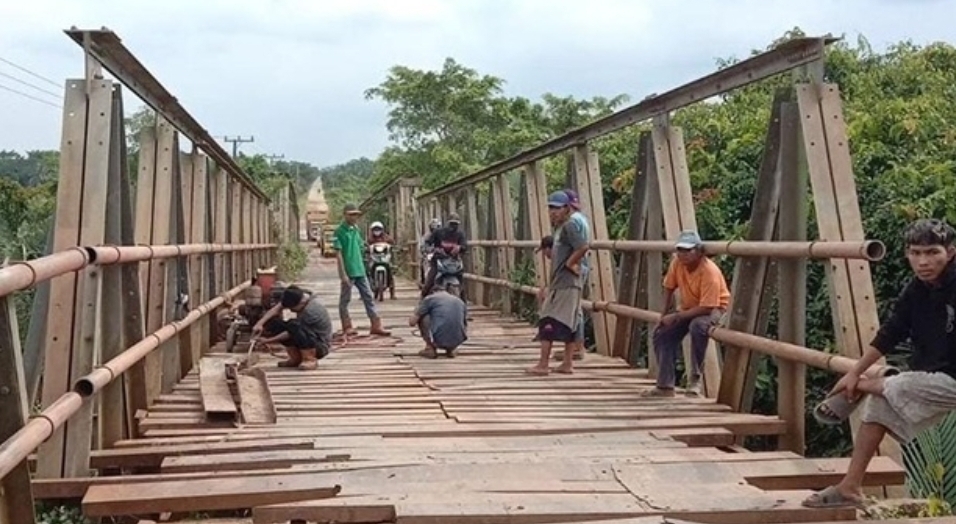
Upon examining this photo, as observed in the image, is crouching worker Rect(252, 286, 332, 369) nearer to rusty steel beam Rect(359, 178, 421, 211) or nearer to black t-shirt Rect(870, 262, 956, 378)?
black t-shirt Rect(870, 262, 956, 378)

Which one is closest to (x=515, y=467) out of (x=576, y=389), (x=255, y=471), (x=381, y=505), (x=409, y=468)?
(x=409, y=468)

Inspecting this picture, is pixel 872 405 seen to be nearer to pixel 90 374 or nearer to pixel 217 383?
pixel 90 374

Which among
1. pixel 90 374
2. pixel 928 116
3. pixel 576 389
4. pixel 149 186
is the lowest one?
pixel 576 389

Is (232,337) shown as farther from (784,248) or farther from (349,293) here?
(784,248)

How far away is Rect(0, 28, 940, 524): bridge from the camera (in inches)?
156

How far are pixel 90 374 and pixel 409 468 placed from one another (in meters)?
1.37

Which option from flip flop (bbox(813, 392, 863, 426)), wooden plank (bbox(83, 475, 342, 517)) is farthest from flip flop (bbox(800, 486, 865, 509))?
wooden plank (bbox(83, 475, 342, 517))

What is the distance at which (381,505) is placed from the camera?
3.84 metres

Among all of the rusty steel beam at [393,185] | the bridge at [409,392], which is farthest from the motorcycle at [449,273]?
the rusty steel beam at [393,185]

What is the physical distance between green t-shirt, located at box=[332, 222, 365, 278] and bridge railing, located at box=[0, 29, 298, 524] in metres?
4.02

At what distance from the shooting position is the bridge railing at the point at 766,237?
4941 mm

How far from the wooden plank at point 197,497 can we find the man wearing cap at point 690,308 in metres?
3.01

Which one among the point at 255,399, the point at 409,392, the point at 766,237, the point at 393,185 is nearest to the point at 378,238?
the point at 409,392

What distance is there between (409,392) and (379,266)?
10425mm
